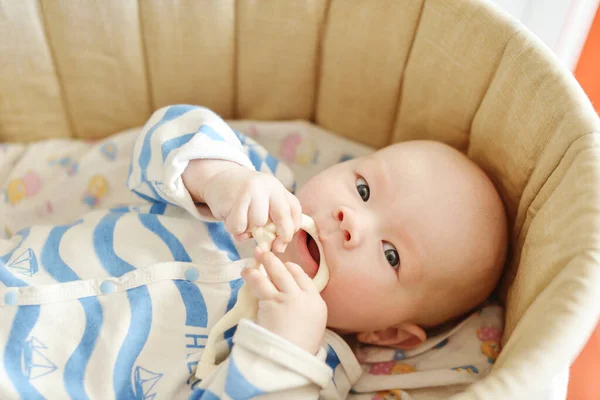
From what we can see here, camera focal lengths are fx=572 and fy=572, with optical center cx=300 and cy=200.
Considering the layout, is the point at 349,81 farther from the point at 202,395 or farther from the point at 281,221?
the point at 202,395

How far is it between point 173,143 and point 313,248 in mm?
236

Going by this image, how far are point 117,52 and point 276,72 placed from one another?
0.86ft

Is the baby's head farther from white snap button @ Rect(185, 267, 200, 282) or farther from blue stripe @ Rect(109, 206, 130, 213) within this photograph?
→ blue stripe @ Rect(109, 206, 130, 213)

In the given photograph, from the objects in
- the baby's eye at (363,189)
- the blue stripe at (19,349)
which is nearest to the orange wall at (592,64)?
the baby's eye at (363,189)

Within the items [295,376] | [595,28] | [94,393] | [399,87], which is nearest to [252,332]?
[295,376]

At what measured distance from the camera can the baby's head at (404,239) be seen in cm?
71

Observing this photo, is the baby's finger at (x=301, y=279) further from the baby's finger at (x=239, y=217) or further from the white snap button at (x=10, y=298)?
the white snap button at (x=10, y=298)

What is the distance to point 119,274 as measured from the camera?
75 centimetres

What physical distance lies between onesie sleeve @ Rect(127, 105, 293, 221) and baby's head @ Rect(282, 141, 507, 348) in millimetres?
129

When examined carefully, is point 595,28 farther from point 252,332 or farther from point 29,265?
point 29,265

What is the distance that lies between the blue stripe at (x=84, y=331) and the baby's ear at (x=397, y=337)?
349mm

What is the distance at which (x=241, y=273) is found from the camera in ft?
2.18

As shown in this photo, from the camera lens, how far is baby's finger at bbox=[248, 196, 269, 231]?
2.13 feet

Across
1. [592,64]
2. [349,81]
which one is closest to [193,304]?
[349,81]
